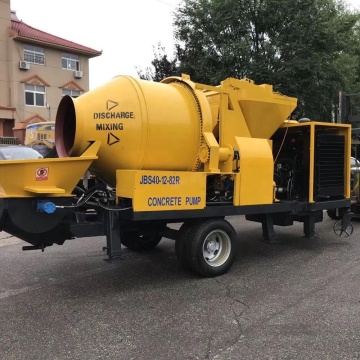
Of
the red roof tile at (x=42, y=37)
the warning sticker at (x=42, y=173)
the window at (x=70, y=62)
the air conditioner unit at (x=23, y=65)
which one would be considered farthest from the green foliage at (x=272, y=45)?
the window at (x=70, y=62)

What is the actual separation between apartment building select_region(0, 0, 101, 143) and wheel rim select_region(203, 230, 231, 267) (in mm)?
24158

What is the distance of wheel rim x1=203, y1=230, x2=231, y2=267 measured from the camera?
5.72m

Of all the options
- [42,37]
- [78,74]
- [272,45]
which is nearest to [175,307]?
[272,45]

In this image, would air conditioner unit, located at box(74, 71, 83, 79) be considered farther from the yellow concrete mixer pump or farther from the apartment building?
→ the yellow concrete mixer pump

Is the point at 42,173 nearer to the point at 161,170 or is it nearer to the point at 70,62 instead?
the point at 161,170

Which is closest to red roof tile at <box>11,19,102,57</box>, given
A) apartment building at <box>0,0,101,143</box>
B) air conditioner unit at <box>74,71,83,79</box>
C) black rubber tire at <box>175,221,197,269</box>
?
apartment building at <box>0,0,101,143</box>

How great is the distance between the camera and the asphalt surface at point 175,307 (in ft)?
12.1

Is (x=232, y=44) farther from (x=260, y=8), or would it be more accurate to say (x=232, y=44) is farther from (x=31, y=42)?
(x=31, y=42)

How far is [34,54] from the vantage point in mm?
30703

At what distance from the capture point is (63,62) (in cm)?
3206

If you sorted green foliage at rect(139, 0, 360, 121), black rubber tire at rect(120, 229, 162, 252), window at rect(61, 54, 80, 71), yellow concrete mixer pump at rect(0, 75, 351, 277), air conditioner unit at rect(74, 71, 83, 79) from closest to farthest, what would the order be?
yellow concrete mixer pump at rect(0, 75, 351, 277)
black rubber tire at rect(120, 229, 162, 252)
green foliage at rect(139, 0, 360, 121)
window at rect(61, 54, 80, 71)
air conditioner unit at rect(74, 71, 83, 79)

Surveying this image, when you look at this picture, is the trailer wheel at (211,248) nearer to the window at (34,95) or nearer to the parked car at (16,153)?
the parked car at (16,153)

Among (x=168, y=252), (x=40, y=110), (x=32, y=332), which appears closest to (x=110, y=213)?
(x=32, y=332)

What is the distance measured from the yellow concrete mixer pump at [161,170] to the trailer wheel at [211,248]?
0.04 ft
